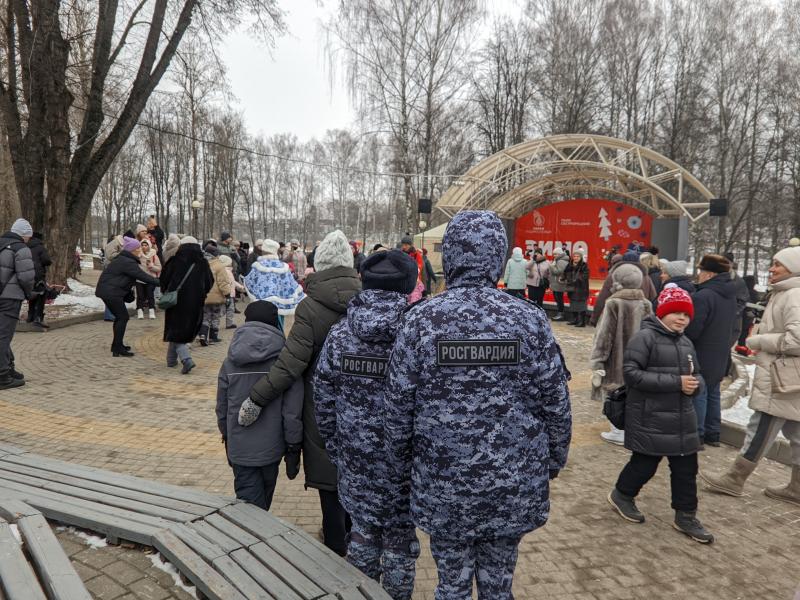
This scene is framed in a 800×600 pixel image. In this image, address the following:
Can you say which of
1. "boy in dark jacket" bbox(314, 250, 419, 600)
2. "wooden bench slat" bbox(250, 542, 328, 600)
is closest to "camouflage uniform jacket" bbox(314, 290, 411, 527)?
"boy in dark jacket" bbox(314, 250, 419, 600)

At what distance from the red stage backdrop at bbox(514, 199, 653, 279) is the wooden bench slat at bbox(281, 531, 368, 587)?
1893cm

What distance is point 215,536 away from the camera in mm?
2621

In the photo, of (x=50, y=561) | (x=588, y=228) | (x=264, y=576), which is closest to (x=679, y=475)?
(x=264, y=576)

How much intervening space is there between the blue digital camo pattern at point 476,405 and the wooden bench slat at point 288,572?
1.88ft

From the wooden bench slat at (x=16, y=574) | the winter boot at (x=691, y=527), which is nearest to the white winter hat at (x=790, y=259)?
the winter boot at (x=691, y=527)

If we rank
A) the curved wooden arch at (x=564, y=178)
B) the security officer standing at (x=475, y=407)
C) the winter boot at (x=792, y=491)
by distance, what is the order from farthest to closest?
the curved wooden arch at (x=564, y=178)
the winter boot at (x=792, y=491)
the security officer standing at (x=475, y=407)

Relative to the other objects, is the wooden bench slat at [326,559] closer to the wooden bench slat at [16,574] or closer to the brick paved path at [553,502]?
the brick paved path at [553,502]

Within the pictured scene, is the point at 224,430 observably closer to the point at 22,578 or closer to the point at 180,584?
the point at 180,584

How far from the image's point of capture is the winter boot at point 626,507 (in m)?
3.80

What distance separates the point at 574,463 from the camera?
16.0 feet

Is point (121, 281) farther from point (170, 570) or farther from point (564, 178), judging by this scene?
point (564, 178)

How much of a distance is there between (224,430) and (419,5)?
2584 cm

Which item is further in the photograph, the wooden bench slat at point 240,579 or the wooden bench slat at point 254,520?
the wooden bench slat at point 254,520

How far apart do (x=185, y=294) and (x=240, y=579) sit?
18.4 feet
